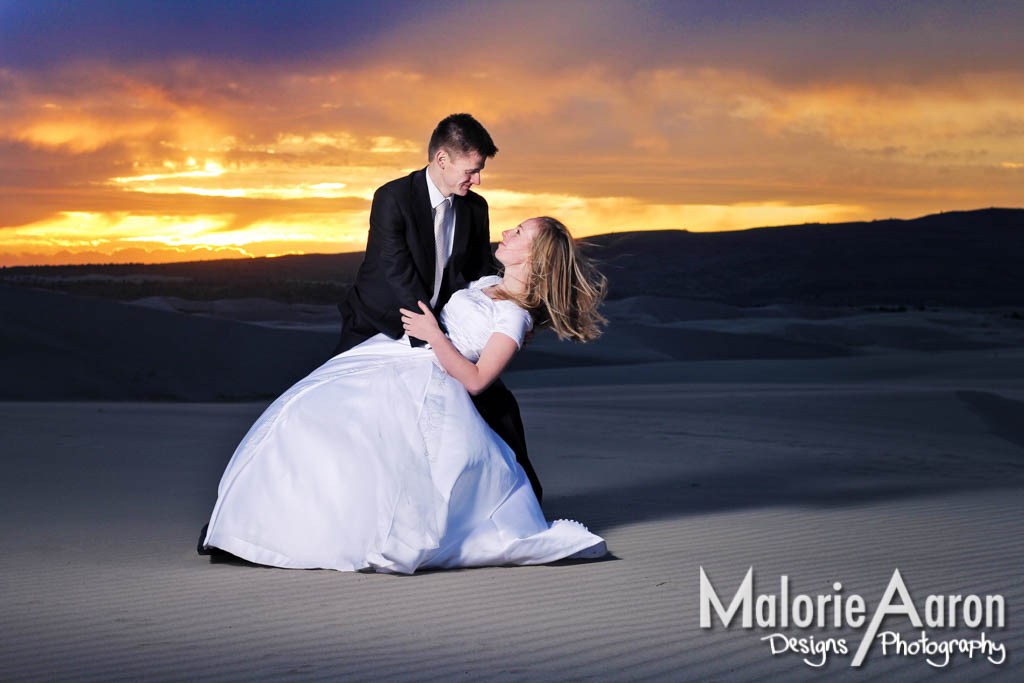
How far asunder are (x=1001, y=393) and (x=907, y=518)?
11.6m

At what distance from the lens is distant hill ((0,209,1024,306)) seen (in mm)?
59000

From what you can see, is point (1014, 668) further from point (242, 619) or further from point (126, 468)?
point (126, 468)

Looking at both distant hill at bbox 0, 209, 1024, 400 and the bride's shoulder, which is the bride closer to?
the bride's shoulder

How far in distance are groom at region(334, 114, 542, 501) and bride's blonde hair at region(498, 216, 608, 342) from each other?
58 centimetres

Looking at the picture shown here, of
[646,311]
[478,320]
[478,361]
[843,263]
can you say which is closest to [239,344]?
[478,320]

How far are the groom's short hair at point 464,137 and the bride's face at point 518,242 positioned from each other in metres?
0.46

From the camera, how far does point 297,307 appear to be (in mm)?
46406

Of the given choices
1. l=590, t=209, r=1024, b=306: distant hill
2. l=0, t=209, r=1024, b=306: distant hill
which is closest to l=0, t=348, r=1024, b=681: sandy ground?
l=0, t=209, r=1024, b=306: distant hill

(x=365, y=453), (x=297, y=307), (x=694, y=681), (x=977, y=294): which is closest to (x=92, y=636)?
(x=365, y=453)

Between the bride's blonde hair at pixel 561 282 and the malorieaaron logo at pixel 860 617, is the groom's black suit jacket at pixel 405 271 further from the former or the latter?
the malorieaaron logo at pixel 860 617

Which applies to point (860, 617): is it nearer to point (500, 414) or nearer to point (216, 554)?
point (500, 414)

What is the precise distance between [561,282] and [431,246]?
0.97 m

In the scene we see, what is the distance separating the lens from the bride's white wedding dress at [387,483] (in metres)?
4.83

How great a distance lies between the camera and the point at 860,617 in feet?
13.6
